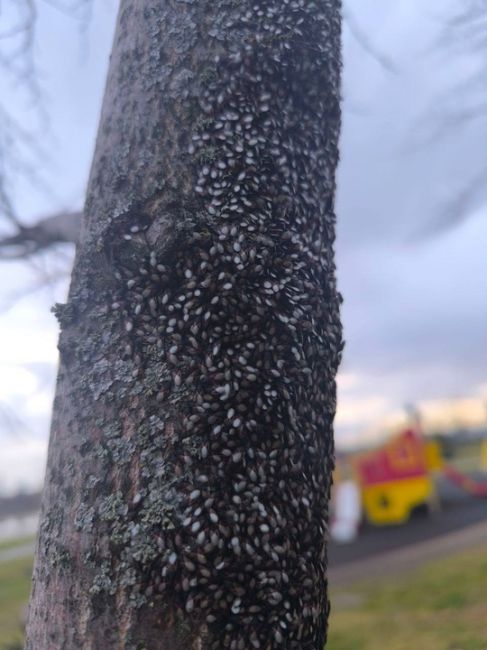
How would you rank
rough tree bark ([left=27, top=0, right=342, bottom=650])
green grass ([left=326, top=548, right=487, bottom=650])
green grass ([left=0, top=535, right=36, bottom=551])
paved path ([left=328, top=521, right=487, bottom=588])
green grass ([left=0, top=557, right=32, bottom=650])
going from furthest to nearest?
green grass ([left=0, top=535, right=36, bottom=551]) < paved path ([left=328, top=521, right=487, bottom=588]) < green grass ([left=0, top=557, right=32, bottom=650]) < green grass ([left=326, top=548, right=487, bottom=650]) < rough tree bark ([left=27, top=0, right=342, bottom=650])

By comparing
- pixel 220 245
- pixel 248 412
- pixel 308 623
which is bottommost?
pixel 308 623

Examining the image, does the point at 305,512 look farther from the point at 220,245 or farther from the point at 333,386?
the point at 220,245

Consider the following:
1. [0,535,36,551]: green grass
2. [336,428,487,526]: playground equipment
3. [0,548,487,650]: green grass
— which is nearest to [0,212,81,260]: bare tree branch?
[0,548,487,650]: green grass

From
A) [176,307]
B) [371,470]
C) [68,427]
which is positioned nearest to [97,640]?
[68,427]

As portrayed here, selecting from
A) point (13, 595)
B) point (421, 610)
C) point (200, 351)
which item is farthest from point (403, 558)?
point (200, 351)

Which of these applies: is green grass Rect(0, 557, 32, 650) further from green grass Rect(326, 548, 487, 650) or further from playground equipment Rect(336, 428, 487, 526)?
playground equipment Rect(336, 428, 487, 526)

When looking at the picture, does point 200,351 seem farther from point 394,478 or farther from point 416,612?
point 394,478
